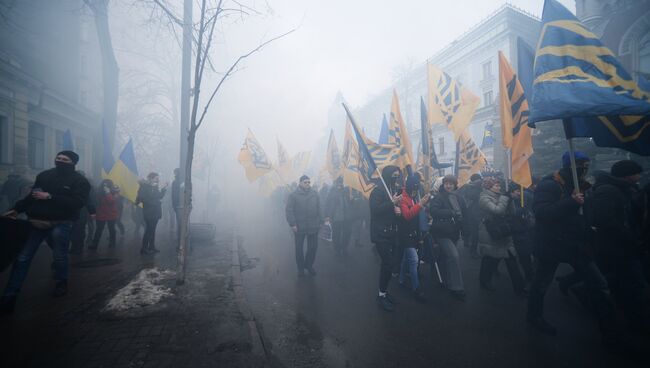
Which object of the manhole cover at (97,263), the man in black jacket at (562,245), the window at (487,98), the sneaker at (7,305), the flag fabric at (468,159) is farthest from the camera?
the window at (487,98)

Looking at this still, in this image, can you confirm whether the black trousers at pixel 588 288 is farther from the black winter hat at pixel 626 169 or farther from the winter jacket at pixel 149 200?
the winter jacket at pixel 149 200

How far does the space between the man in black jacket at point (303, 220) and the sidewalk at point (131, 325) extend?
1424mm

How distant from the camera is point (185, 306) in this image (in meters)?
4.41

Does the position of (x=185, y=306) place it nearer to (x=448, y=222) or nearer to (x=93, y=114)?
(x=448, y=222)

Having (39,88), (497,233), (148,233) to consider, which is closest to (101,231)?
(148,233)

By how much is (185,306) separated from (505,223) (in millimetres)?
5140

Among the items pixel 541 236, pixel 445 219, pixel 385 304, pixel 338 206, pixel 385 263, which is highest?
pixel 338 206

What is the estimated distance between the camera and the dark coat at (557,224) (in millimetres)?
3586

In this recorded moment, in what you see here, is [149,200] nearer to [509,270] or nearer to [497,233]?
[497,233]

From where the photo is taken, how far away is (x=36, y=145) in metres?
15.0

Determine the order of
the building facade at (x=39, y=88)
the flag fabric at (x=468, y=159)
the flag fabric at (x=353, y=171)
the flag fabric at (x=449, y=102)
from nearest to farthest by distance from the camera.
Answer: the flag fabric at (x=353, y=171) → the flag fabric at (x=449, y=102) → the flag fabric at (x=468, y=159) → the building facade at (x=39, y=88)

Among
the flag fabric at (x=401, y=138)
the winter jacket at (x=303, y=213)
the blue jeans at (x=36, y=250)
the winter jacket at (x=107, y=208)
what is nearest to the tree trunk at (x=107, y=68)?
the winter jacket at (x=107, y=208)

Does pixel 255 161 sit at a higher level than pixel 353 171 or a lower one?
higher

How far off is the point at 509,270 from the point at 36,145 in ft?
66.2
